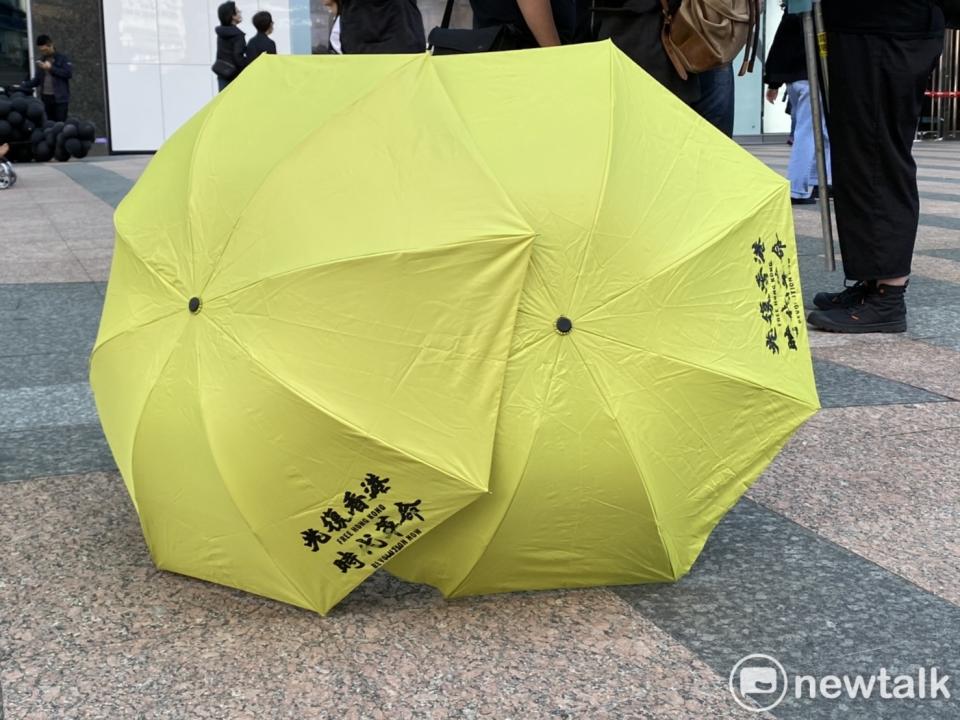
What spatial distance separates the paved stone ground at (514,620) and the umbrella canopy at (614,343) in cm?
13

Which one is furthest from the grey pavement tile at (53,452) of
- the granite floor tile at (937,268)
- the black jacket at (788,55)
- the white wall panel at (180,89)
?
the white wall panel at (180,89)

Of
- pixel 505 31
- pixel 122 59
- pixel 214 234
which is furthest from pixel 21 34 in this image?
pixel 214 234

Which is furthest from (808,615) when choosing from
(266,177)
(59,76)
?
(59,76)

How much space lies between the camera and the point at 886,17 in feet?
14.4

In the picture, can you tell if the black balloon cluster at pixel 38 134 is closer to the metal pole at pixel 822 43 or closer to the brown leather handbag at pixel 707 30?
the metal pole at pixel 822 43

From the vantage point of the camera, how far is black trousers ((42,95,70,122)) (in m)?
18.4

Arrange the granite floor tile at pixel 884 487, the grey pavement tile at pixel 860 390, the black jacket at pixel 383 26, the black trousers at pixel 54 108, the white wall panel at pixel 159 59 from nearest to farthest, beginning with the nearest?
1. the granite floor tile at pixel 884 487
2. the grey pavement tile at pixel 860 390
3. the black jacket at pixel 383 26
4. the black trousers at pixel 54 108
5. the white wall panel at pixel 159 59

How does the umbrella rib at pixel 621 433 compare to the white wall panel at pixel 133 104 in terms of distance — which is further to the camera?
the white wall panel at pixel 133 104

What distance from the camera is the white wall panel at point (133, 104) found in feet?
67.1

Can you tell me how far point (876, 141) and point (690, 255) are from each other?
258cm

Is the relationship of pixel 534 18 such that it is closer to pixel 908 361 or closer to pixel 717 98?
pixel 717 98

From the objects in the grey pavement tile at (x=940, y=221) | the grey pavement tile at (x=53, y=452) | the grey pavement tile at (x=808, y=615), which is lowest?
the grey pavement tile at (x=940, y=221)

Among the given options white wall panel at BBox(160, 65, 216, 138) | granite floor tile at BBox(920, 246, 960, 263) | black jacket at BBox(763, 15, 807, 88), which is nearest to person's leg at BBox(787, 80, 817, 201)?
granite floor tile at BBox(920, 246, 960, 263)

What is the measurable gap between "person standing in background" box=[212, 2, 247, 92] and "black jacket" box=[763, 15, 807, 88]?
12.0 metres
